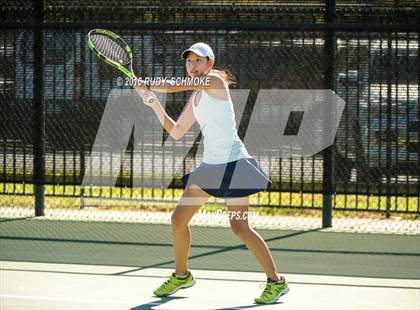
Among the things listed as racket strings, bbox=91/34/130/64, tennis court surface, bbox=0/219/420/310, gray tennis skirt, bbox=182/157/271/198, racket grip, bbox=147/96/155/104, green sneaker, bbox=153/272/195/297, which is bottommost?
tennis court surface, bbox=0/219/420/310

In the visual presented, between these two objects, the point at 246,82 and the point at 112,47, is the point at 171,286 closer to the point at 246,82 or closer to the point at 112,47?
the point at 112,47

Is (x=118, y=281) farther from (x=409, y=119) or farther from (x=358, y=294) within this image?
(x=409, y=119)

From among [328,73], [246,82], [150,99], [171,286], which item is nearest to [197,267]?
[171,286]

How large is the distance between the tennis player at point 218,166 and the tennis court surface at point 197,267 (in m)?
0.46

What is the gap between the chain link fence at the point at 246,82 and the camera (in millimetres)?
10109

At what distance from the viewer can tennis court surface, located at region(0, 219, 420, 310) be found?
7070mm

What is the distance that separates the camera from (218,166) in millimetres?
6863

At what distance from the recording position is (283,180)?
10578mm

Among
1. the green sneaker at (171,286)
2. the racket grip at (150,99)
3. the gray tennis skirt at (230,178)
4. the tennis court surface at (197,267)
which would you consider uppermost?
the racket grip at (150,99)

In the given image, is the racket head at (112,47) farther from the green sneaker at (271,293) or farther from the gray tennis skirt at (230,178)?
the green sneaker at (271,293)

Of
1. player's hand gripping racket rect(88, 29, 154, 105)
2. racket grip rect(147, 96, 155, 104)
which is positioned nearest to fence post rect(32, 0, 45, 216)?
player's hand gripping racket rect(88, 29, 154, 105)

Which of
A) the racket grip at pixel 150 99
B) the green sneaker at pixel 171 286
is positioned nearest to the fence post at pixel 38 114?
the green sneaker at pixel 171 286

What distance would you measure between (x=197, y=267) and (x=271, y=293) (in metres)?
1.74

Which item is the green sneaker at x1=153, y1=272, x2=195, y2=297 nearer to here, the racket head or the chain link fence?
the racket head
